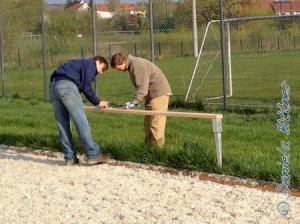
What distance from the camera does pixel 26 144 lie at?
485 inches

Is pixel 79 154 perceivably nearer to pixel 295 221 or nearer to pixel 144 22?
pixel 295 221

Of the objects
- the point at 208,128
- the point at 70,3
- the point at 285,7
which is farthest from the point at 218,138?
the point at 70,3

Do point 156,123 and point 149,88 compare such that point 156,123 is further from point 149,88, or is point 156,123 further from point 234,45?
point 234,45

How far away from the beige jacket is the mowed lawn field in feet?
2.53

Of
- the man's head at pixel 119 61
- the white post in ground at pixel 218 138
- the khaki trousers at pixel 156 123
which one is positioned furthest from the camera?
the khaki trousers at pixel 156 123

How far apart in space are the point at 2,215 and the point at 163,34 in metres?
13.1

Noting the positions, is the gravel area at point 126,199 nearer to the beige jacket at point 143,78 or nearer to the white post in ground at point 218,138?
the white post in ground at point 218,138

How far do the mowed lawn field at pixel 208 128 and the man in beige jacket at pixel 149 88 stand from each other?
0.27 m

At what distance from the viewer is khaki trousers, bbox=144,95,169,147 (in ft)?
35.3

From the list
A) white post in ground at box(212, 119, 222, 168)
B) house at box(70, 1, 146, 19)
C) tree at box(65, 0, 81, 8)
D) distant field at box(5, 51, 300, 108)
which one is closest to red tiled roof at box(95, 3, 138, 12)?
house at box(70, 1, 146, 19)

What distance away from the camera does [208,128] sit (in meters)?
13.1

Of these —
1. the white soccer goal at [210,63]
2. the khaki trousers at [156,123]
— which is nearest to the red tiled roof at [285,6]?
the white soccer goal at [210,63]

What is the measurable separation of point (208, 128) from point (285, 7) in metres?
9.46

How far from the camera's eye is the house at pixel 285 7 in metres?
19.9
